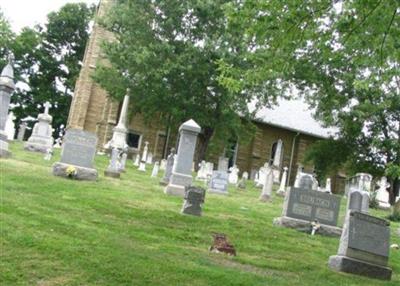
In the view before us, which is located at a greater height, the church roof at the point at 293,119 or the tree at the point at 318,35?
the church roof at the point at 293,119

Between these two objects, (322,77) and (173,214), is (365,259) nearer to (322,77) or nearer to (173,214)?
(173,214)

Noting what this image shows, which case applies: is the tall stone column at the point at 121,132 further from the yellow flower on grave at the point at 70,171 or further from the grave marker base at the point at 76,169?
the yellow flower on grave at the point at 70,171

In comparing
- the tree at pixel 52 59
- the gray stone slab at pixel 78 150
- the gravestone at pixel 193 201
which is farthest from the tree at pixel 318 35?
the tree at pixel 52 59

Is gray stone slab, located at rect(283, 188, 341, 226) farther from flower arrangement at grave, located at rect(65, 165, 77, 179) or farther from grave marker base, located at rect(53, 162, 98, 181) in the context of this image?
flower arrangement at grave, located at rect(65, 165, 77, 179)

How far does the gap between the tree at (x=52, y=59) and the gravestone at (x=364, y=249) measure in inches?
1590

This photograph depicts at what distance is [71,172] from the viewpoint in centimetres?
1436

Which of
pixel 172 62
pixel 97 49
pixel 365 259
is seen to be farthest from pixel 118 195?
pixel 97 49

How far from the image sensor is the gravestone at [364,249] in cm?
891

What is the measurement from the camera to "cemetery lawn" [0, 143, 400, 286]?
6.60 m

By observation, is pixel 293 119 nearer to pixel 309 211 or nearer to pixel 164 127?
pixel 164 127

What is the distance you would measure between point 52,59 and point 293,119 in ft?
74.3

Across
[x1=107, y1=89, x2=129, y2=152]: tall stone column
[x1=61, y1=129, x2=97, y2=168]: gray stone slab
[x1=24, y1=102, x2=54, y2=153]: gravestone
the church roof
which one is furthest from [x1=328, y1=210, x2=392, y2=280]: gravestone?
the church roof

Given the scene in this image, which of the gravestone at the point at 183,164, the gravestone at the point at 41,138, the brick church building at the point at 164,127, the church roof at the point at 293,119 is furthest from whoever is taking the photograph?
the church roof at the point at 293,119

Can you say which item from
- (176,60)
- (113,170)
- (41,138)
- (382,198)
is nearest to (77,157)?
(113,170)
